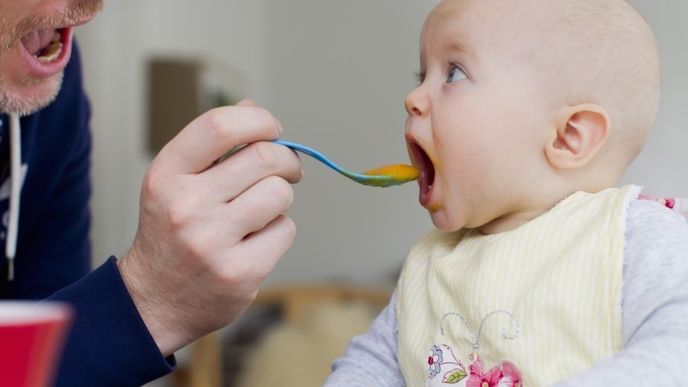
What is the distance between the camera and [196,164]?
854 mm

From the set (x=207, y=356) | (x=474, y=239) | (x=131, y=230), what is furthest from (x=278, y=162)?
(x=131, y=230)

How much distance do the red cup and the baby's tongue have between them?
0.86 m

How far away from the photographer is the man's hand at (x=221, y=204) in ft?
2.78

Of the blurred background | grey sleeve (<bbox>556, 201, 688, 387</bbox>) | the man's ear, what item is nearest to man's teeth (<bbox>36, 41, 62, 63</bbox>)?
the man's ear

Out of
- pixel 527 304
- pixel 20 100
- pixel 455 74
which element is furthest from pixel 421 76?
pixel 20 100

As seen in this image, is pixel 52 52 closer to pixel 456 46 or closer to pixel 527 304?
pixel 456 46

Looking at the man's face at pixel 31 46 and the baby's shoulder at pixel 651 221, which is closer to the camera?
the baby's shoulder at pixel 651 221

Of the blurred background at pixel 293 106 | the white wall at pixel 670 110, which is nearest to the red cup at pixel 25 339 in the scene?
the white wall at pixel 670 110

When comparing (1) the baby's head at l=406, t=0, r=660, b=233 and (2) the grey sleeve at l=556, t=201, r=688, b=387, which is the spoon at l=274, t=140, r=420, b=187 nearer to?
(1) the baby's head at l=406, t=0, r=660, b=233

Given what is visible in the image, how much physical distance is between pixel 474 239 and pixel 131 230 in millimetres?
2724

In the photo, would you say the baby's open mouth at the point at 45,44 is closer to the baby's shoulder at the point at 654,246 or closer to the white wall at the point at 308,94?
the baby's shoulder at the point at 654,246

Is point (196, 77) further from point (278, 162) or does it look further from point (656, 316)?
point (656, 316)

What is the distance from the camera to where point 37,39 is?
1201 millimetres

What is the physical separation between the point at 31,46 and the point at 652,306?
0.90 meters
